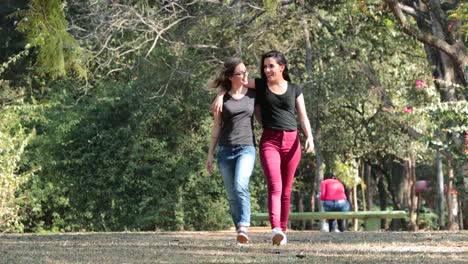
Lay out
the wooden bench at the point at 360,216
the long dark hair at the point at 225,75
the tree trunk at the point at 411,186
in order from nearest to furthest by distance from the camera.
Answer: the long dark hair at the point at 225,75, the wooden bench at the point at 360,216, the tree trunk at the point at 411,186

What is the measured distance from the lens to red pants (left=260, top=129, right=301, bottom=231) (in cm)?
1109

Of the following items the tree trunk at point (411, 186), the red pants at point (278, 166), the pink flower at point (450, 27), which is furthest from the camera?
the tree trunk at point (411, 186)

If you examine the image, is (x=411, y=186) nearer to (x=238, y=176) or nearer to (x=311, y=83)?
(x=311, y=83)

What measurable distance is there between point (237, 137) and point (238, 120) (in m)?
0.17

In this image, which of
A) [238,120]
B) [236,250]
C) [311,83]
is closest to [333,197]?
[311,83]

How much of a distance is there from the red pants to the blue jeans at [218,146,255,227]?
0.17m

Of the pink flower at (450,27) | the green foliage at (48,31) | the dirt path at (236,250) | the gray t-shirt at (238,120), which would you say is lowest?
the dirt path at (236,250)

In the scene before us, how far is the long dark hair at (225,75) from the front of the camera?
1120cm

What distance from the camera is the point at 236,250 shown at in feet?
34.5

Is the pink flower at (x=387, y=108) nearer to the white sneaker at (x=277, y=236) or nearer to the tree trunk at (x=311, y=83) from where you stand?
the tree trunk at (x=311, y=83)

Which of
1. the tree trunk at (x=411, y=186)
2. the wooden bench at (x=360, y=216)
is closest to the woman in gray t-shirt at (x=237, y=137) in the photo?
the wooden bench at (x=360, y=216)

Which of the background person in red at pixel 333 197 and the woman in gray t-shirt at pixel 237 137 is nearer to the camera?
the woman in gray t-shirt at pixel 237 137

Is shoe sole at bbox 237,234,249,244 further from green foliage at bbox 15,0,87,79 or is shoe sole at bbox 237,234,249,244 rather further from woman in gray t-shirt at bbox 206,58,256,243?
green foliage at bbox 15,0,87,79

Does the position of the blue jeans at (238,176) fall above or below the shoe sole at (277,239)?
above
